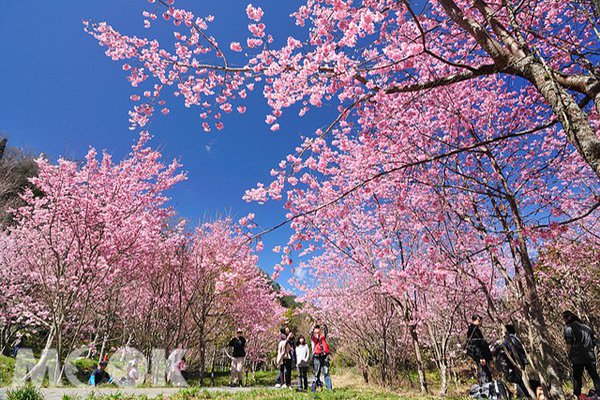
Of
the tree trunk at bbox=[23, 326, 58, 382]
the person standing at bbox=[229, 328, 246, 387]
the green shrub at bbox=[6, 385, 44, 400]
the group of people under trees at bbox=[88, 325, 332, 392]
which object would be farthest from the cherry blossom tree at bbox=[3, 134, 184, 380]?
the person standing at bbox=[229, 328, 246, 387]

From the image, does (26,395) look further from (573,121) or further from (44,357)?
(573,121)

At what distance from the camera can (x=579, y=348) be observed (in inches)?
233

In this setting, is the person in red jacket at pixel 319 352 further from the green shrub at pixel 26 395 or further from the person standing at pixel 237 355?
the green shrub at pixel 26 395

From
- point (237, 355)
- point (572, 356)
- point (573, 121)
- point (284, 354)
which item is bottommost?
point (237, 355)

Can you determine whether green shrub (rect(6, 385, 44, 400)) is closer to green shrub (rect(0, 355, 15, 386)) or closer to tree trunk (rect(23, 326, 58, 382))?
→ tree trunk (rect(23, 326, 58, 382))

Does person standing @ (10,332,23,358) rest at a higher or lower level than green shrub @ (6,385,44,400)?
lower

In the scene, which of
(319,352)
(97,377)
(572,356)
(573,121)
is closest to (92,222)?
(97,377)

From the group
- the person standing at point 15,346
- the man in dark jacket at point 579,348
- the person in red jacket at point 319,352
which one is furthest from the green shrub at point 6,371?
the man in dark jacket at point 579,348

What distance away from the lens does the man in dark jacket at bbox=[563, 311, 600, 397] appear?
5797 mm

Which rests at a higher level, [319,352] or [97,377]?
[319,352]

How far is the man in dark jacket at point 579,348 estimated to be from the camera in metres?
5.80

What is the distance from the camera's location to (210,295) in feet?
34.4

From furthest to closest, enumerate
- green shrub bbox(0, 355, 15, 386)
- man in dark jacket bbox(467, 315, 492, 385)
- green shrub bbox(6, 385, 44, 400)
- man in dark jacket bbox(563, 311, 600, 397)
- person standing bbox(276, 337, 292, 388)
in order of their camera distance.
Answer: person standing bbox(276, 337, 292, 388), green shrub bbox(0, 355, 15, 386), man in dark jacket bbox(467, 315, 492, 385), man in dark jacket bbox(563, 311, 600, 397), green shrub bbox(6, 385, 44, 400)

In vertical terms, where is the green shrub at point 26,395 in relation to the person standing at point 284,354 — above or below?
above
